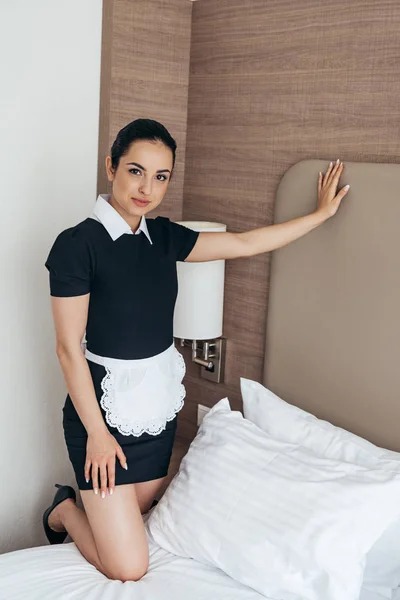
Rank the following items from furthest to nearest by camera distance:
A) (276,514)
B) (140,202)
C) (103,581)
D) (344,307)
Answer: (344,307) < (140,202) < (103,581) < (276,514)

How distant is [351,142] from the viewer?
2105 millimetres

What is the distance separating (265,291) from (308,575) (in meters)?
1.00

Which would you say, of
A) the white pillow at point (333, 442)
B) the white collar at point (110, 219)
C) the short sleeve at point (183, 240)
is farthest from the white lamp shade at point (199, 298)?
the white collar at point (110, 219)

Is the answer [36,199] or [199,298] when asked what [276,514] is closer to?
[199,298]

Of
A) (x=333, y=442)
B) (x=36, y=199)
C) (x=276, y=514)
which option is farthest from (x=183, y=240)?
(x=276, y=514)

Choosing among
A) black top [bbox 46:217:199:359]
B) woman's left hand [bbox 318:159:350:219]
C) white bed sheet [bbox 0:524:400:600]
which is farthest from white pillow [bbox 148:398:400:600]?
woman's left hand [bbox 318:159:350:219]

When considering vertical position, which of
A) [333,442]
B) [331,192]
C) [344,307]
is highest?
[331,192]

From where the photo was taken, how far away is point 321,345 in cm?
218

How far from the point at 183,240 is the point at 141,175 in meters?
0.30

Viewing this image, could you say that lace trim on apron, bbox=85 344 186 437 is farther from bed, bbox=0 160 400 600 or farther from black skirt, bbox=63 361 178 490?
bed, bbox=0 160 400 600

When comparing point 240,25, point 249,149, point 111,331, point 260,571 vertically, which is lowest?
point 260,571

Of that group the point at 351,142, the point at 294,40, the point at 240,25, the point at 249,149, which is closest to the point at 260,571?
the point at 351,142

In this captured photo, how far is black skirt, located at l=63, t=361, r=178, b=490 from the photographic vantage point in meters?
2.03

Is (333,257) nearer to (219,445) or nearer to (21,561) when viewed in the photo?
→ (219,445)
